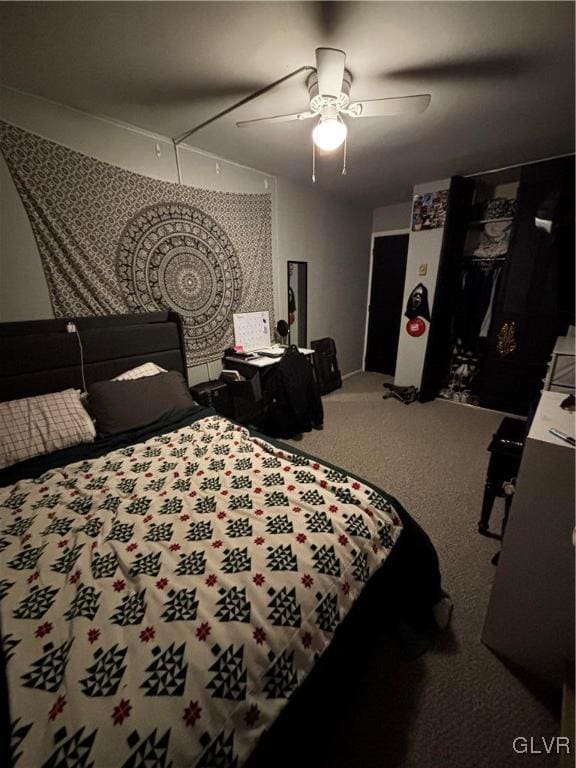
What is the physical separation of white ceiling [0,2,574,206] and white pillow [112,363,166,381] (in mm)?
1594

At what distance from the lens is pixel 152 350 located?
90.7 inches

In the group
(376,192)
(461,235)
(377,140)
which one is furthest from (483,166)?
(377,140)

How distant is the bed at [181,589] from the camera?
0.61 meters

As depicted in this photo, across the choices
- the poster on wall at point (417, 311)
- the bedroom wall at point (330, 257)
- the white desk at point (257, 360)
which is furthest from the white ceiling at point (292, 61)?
the white desk at point (257, 360)

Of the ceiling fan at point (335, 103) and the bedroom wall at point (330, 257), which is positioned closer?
the ceiling fan at point (335, 103)

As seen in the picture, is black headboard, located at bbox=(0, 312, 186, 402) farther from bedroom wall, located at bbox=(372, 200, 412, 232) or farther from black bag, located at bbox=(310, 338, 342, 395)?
bedroom wall, located at bbox=(372, 200, 412, 232)

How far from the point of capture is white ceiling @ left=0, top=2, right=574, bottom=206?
1156 millimetres

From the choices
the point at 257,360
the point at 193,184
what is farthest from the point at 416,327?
the point at 193,184

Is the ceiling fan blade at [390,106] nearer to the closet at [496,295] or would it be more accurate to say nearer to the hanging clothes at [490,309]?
the closet at [496,295]

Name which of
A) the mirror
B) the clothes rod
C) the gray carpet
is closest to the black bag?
the mirror

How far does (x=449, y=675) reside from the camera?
1132mm

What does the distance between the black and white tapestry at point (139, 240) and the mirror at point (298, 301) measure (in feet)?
1.61

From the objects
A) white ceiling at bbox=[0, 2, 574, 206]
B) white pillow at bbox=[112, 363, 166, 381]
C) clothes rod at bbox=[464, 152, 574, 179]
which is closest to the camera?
white ceiling at bbox=[0, 2, 574, 206]

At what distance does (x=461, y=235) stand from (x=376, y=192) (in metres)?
1.12
